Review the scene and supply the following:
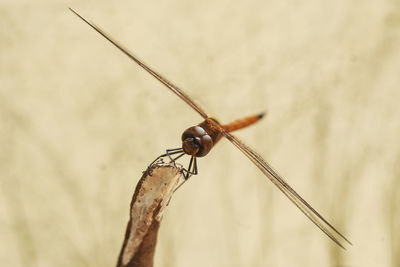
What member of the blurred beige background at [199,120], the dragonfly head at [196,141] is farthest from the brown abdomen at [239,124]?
the blurred beige background at [199,120]

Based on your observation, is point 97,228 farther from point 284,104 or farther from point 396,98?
point 396,98

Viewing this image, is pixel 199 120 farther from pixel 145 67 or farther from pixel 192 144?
pixel 145 67

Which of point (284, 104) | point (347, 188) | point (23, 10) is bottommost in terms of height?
point (347, 188)

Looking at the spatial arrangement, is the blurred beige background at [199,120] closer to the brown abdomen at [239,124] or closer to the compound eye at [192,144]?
the brown abdomen at [239,124]

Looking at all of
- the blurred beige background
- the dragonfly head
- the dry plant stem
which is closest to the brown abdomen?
the dragonfly head

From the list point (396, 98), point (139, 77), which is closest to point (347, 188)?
point (396, 98)

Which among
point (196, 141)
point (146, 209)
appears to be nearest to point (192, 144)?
point (196, 141)
